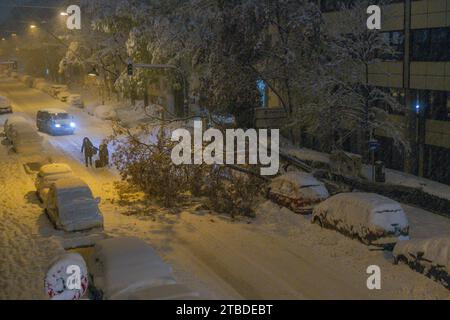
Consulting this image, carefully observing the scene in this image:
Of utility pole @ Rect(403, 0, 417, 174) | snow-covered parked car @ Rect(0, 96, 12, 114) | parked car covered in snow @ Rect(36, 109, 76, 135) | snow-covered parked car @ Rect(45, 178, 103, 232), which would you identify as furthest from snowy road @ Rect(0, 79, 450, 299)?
snow-covered parked car @ Rect(0, 96, 12, 114)

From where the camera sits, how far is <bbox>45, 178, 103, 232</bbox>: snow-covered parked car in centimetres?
1850

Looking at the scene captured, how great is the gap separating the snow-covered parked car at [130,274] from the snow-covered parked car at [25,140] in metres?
20.5

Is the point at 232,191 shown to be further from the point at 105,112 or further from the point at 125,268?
the point at 105,112

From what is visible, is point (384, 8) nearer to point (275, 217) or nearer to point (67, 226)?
point (275, 217)

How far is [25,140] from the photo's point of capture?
108ft

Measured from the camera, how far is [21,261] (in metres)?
15.5

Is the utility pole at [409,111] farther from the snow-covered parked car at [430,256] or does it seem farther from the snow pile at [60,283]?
the snow pile at [60,283]

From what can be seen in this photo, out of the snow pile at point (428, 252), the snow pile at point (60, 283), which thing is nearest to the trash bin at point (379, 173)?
the snow pile at point (428, 252)

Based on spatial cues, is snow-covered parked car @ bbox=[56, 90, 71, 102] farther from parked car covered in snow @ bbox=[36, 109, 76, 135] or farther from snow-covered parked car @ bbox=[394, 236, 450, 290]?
snow-covered parked car @ bbox=[394, 236, 450, 290]

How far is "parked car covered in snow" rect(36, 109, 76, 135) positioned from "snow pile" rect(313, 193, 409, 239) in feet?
83.5

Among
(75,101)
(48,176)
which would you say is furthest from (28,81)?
(48,176)

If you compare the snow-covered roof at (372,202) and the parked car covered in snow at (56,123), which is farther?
the parked car covered in snow at (56,123)

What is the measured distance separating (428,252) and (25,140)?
2423cm

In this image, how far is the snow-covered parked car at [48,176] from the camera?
2214 cm
